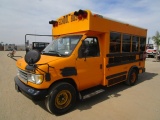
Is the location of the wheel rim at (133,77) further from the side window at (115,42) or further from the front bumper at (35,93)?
the front bumper at (35,93)

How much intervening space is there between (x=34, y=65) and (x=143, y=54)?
6425 mm

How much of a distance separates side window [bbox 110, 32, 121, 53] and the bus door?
2.40ft

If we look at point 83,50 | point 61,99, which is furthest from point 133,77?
point 61,99

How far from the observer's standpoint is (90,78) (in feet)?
16.7

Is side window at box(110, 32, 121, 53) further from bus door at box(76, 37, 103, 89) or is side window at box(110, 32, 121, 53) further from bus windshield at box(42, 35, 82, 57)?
bus windshield at box(42, 35, 82, 57)

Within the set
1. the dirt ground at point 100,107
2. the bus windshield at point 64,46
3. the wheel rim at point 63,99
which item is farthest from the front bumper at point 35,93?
the bus windshield at point 64,46

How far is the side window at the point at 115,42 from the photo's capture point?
575 centimetres

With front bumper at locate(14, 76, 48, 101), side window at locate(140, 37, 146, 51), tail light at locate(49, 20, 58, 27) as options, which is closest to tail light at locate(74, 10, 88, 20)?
tail light at locate(49, 20, 58, 27)

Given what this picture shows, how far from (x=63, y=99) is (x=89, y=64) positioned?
1.36 m

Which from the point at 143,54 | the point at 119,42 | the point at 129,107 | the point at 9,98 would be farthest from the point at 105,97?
the point at 143,54

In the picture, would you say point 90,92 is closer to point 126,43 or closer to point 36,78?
point 36,78

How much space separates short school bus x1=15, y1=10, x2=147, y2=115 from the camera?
4.05 m

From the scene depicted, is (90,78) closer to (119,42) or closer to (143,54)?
(119,42)

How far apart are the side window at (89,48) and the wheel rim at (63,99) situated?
119 cm
